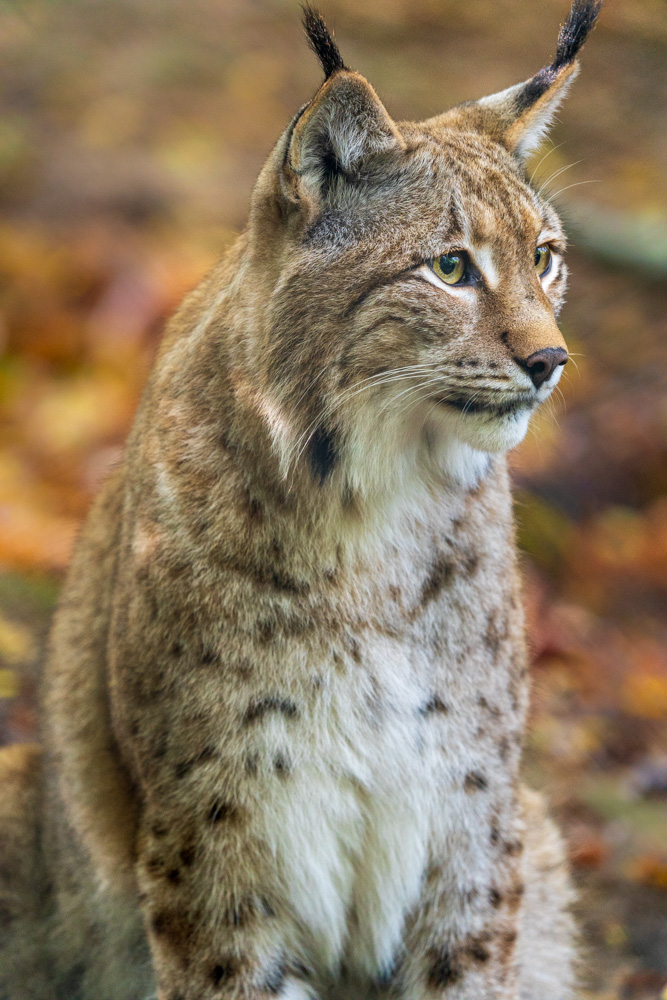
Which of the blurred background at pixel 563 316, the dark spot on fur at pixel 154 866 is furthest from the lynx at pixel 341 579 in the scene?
the blurred background at pixel 563 316

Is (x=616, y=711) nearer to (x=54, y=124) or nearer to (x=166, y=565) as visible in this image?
(x=166, y=565)

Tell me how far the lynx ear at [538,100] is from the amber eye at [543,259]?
319 mm

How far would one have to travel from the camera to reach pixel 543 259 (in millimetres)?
3016

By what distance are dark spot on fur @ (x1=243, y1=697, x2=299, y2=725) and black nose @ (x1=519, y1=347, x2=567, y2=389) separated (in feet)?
3.32

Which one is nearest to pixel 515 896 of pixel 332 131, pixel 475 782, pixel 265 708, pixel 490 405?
pixel 475 782

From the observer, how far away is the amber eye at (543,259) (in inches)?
118

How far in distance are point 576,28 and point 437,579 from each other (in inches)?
60.2

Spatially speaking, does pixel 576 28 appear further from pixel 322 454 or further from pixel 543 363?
pixel 322 454

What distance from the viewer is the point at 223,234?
335 inches

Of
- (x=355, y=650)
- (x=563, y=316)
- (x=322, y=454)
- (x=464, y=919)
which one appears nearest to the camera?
(x=322, y=454)

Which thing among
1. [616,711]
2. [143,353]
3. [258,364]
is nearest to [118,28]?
[143,353]

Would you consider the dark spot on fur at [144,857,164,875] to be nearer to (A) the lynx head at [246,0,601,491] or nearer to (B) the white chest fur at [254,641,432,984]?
(B) the white chest fur at [254,641,432,984]

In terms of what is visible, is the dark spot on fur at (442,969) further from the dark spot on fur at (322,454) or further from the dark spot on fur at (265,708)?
the dark spot on fur at (322,454)

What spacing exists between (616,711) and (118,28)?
766cm
